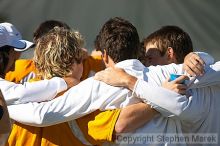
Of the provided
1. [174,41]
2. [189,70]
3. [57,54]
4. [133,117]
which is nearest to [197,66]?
[189,70]

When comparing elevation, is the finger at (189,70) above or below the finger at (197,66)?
below

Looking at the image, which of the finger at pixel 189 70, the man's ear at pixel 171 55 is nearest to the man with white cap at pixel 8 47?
the man's ear at pixel 171 55

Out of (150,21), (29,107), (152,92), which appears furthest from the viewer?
(150,21)

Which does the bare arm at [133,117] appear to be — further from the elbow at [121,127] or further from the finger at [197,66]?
the finger at [197,66]

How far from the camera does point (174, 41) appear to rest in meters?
2.93

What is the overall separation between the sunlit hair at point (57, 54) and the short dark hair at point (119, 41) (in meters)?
0.16

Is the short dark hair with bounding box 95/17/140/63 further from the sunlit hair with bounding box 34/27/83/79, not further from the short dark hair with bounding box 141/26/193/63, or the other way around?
the short dark hair with bounding box 141/26/193/63

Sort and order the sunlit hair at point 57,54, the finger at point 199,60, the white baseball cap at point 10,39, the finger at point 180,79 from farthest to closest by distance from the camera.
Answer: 1. the white baseball cap at point 10,39
2. the sunlit hair at point 57,54
3. the finger at point 199,60
4. the finger at point 180,79

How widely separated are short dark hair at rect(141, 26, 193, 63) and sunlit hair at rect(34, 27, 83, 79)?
0.46 m

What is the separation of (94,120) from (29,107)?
1.01 feet

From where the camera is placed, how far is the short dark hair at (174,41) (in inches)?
114

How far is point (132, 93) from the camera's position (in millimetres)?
2447

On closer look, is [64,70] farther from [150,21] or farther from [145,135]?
[150,21]

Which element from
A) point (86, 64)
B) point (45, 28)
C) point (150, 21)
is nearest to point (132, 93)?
point (86, 64)
